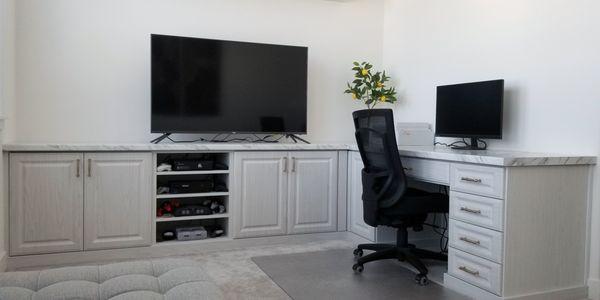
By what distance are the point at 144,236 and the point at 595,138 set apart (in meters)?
3.06

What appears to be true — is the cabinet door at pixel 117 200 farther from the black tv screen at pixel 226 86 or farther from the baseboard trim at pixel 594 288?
the baseboard trim at pixel 594 288

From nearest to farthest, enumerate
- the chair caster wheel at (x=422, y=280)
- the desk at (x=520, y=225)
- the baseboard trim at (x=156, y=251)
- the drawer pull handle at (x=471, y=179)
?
the desk at (x=520, y=225)
the drawer pull handle at (x=471, y=179)
the chair caster wheel at (x=422, y=280)
the baseboard trim at (x=156, y=251)

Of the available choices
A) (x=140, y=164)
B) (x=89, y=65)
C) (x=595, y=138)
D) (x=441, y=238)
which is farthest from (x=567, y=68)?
(x=89, y=65)

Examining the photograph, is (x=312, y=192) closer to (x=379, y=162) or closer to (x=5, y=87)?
(x=379, y=162)

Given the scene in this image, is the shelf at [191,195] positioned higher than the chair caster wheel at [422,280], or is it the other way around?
the shelf at [191,195]

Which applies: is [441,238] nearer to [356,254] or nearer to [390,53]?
[356,254]

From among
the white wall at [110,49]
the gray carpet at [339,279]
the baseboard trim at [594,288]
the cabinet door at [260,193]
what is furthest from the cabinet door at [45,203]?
the baseboard trim at [594,288]

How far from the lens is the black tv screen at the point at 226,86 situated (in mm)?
3893

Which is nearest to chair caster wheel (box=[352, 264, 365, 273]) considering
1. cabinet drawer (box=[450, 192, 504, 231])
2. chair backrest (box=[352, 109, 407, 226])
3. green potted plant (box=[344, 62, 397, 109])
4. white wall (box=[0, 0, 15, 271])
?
chair backrest (box=[352, 109, 407, 226])

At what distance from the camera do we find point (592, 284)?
9.41 feet

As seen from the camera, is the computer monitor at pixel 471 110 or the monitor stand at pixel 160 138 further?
the monitor stand at pixel 160 138

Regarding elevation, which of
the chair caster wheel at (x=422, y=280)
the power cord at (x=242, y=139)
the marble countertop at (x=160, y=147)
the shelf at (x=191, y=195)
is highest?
the power cord at (x=242, y=139)

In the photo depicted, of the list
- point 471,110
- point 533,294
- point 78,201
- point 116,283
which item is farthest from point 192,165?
point 533,294

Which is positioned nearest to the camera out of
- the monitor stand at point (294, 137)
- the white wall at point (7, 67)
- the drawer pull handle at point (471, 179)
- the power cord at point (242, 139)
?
the drawer pull handle at point (471, 179)
